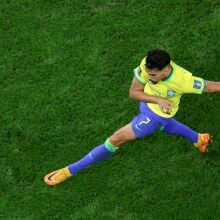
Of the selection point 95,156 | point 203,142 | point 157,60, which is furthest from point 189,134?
point 157,60

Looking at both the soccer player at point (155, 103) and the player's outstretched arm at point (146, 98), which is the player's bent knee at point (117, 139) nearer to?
the soccer player at point (155, 103)

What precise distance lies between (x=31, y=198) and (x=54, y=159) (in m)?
0.60

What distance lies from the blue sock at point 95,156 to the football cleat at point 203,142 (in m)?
1.06

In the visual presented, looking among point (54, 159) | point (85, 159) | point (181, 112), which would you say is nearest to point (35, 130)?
point (54, 159)

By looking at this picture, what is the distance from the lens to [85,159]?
753 cm

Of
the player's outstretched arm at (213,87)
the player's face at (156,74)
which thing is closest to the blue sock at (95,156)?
the player's face at (156,74)

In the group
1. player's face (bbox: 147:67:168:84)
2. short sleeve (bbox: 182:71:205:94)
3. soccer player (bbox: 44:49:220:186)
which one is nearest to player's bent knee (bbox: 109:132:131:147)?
soccer player (bbox: 44:49:220:186)

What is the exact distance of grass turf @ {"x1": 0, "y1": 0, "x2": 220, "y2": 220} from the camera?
7578 mm

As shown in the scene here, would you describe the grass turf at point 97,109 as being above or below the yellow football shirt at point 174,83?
below

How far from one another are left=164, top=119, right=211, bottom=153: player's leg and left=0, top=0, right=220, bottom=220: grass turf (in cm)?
21

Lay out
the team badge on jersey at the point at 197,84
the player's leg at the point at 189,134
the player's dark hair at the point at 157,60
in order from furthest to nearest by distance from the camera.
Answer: the player's leg at the point at 189,134, the team badge on jersey at the point at 197,84, the player's dark hair at the point at 157,60

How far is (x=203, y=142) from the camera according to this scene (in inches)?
304

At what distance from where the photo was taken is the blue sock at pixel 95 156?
7.36 meters

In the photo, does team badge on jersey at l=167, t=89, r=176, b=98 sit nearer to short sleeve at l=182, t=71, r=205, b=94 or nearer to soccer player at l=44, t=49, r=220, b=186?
soccer player at l=44, t=49, r=220, b=186
